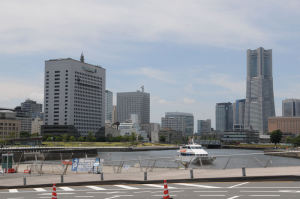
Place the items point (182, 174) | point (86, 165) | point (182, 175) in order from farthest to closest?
1. point (86, 165)
2. point (182, 174)
3. point (182, 175)

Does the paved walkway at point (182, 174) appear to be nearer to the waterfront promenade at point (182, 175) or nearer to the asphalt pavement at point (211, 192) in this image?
the waterfront promenade at point (182, 175)

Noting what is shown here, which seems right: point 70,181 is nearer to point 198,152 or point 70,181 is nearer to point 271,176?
point 271,176

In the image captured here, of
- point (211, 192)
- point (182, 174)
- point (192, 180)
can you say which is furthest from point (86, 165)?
point (211, 192)

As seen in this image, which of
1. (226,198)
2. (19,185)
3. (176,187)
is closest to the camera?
(226,198)

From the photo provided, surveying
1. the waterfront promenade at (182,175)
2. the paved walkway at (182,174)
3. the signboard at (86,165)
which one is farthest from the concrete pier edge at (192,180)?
the signboard at (86,165)

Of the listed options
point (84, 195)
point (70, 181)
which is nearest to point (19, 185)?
point (70, 181)

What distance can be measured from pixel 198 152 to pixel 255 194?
81.0m

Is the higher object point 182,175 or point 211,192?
point 211,192

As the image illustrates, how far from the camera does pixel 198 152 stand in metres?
101

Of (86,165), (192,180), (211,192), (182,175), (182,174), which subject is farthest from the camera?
(86,165)

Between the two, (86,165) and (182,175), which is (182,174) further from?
(86,165)

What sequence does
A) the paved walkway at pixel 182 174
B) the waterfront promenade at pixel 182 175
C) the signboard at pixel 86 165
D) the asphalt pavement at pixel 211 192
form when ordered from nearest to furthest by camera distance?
the asphalt pavement at pixel 211 192
the waterfront promenade at pixel 182 175
the paved walkway at pixel 182 174
the signboard at pixel 86 165

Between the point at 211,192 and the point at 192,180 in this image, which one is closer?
the point at 211,192

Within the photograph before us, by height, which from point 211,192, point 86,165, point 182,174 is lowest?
point 86,165
